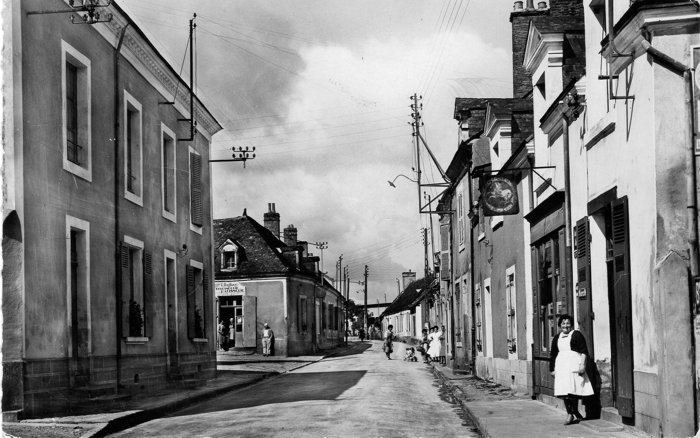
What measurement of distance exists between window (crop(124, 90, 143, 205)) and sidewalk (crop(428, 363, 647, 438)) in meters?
8.29

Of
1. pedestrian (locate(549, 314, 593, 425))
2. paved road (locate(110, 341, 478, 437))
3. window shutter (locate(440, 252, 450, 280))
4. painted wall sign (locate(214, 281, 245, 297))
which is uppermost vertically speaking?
window shutter (locate(440, 252, 450, 280))

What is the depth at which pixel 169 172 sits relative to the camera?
23.3 metres

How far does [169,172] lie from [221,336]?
2247cm

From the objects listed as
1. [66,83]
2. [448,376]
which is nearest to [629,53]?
[66,83]

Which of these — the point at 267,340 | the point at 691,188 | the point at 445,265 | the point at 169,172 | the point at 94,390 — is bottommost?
the point at 267,340

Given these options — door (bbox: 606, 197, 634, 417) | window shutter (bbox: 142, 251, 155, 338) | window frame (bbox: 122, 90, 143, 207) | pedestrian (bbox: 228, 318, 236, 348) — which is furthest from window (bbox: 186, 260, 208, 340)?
pedestrian (bbox: 228, 318, 236, 348)

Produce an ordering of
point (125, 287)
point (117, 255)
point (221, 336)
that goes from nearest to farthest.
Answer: point (117, 255) → point (125, 287) → point (221, 336)

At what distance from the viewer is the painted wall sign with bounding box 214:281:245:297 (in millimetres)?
44531

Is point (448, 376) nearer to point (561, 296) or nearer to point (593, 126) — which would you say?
point (561, 296)

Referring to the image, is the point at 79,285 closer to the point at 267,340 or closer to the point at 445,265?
the point at 445,265

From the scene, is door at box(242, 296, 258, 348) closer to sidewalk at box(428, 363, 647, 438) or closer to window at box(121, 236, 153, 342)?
window at box(121, 236, 153, 342)

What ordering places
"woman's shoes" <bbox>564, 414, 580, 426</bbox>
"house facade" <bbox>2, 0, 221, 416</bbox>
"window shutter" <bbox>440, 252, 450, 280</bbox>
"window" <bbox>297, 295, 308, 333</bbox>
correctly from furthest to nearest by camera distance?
"window" <bbox>297, 295, 308, 333</bbox>, "window shutter" <bbox>440, 252, 450, 280</bbox>, "house facade" <bbox>2, 0, 221, 416</bbox>, "woman's shoes" <bbox>564, 414, 580, 426</bbox>

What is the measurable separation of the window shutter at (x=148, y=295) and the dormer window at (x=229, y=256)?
24551 mm

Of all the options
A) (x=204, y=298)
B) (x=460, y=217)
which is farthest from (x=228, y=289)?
(x=460, y=217)
